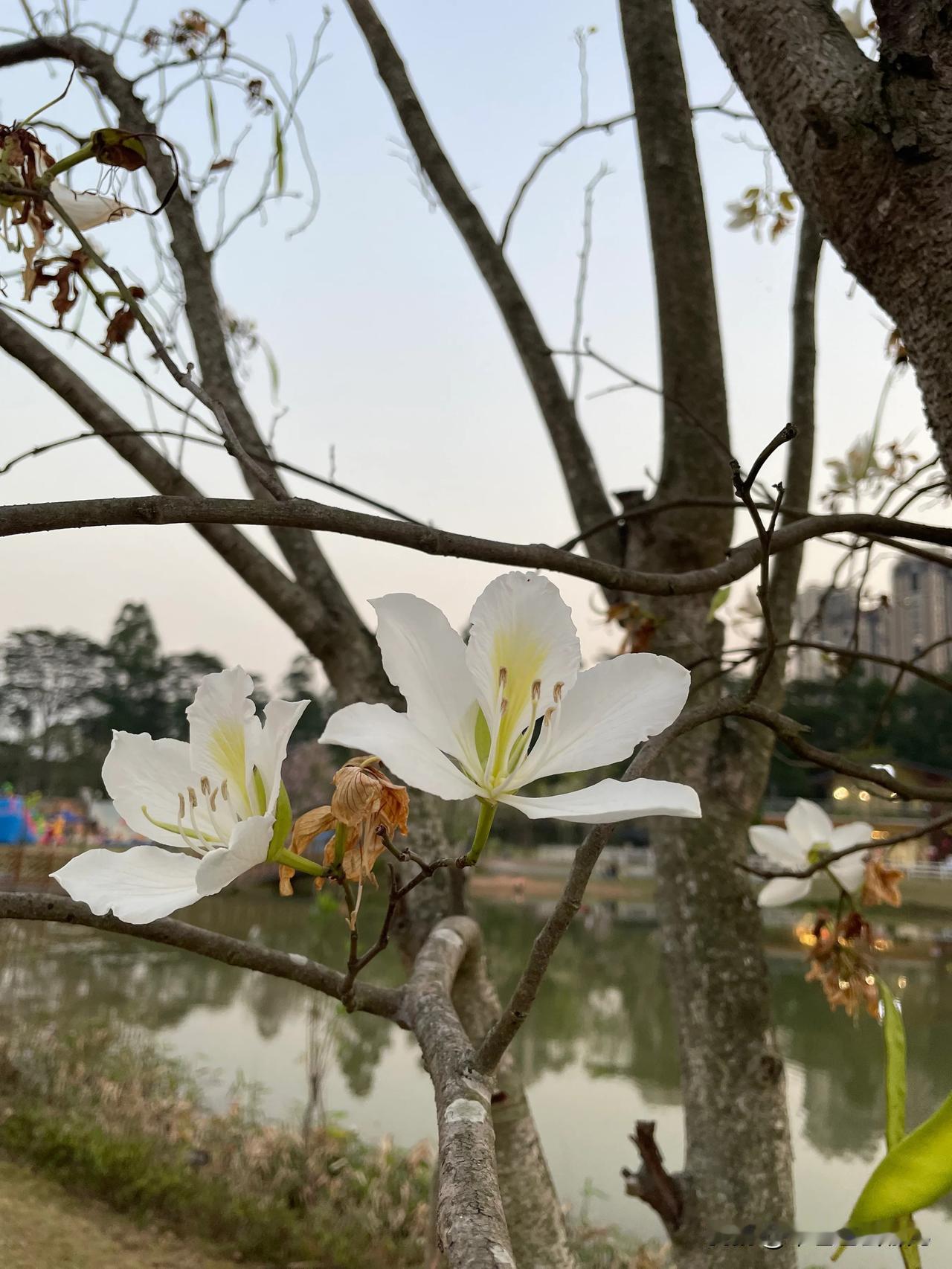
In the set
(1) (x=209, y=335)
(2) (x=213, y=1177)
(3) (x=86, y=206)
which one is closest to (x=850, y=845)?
(3) (x=86, y=206)

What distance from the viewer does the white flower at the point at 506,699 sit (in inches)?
10.3

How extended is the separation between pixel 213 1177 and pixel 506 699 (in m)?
3.03

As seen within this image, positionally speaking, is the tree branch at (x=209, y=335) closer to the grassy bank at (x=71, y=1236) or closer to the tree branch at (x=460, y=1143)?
the tree branch at (x=460, y=1143)

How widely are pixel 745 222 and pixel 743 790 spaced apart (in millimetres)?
954

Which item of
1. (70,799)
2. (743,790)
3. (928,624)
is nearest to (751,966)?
(743,790)

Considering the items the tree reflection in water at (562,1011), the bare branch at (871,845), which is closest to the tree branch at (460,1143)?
the bare branch at (871,845)

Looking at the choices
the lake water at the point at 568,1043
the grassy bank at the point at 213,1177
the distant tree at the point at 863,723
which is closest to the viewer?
the grassy bank at the point at 213,1177

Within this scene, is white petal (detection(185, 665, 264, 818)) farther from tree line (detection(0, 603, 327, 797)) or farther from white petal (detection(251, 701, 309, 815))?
tree line (detection(0, 603, 327, 797))

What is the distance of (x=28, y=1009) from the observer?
4438mm

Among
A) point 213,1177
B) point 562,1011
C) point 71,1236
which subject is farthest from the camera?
point 562,1011

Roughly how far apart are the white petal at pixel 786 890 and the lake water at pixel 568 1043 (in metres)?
1.35

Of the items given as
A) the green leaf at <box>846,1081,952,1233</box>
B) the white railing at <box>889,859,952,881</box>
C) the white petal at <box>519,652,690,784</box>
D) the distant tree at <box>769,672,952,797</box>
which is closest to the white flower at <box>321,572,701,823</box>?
the white petal at <box>519,652,690,784</box>

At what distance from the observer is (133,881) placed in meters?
0.29

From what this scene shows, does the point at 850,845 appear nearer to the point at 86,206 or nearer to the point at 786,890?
the point at 786,890
